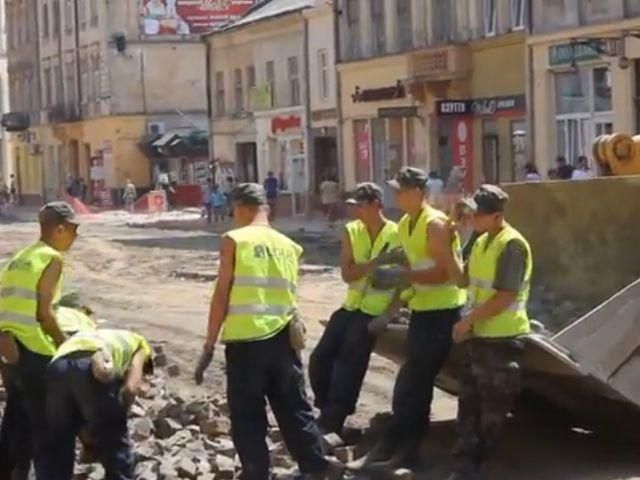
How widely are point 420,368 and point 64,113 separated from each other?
62.8 metres

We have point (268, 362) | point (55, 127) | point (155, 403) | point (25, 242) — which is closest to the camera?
point (268, 362)

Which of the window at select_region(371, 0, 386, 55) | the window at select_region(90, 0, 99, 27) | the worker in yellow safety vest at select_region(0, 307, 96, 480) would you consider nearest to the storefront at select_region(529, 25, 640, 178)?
the window at select_region(371, 0, 386, 55)

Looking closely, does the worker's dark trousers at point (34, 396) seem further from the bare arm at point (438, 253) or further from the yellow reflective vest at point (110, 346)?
the bare arm at point (438, 253)

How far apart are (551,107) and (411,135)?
23.5ft

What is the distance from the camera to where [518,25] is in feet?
119

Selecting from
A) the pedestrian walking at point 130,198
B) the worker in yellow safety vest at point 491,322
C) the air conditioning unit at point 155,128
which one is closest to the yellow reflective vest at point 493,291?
the worker in yellow safety vest at point 491,322

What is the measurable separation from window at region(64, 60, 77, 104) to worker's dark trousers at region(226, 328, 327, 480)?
204 ft

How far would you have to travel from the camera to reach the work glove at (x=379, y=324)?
10.8m

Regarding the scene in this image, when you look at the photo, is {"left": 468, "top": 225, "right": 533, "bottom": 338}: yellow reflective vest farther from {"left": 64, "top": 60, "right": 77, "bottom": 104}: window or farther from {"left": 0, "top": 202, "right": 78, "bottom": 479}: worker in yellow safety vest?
{"left": 64, "top": 60, "right": 77, "bottom": 104}: window

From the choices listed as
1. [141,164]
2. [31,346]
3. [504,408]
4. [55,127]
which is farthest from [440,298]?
[55,127]

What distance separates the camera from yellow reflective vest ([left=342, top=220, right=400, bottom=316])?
10.9 metres

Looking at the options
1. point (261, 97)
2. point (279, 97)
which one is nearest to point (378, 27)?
point (279, 97)

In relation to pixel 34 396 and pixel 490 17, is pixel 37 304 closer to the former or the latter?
pixel 34 396

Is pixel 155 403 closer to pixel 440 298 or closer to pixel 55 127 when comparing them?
pixel 440 298
